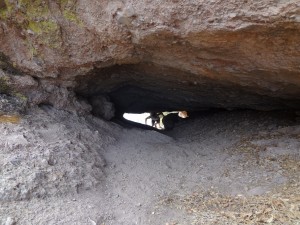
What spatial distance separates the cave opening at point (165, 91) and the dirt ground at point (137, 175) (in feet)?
1.14

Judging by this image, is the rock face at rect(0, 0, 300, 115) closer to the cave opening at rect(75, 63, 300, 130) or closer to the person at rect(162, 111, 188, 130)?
the cave opening at rect(75, 63, 300, 130)

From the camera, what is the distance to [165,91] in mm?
4086

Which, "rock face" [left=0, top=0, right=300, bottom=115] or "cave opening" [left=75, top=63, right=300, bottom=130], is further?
Result: "cave opening" [left=75, top=63, right=300, bottom=130]

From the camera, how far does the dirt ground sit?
201 centimetres

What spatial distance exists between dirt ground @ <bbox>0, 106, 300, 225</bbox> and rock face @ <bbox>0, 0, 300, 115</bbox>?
1.36 ft

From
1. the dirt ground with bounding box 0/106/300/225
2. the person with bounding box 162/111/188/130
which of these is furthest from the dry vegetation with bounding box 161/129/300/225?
the person with bounding box 162/111/188/130

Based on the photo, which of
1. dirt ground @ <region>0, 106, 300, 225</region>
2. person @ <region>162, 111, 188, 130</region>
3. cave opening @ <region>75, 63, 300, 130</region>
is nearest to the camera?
dirt ground @ <region>0, 106, 300, 225</region>

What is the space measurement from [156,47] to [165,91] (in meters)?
1.50

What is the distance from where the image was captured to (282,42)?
6.89ft

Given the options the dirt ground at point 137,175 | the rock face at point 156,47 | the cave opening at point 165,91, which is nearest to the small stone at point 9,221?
the dirt ground at point 137,175

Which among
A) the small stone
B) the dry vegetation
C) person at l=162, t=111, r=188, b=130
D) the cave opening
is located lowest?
the small stone

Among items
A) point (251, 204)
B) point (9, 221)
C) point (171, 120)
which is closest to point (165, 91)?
point (171, 120)

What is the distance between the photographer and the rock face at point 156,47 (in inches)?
80.2

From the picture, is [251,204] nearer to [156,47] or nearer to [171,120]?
[156,47]
